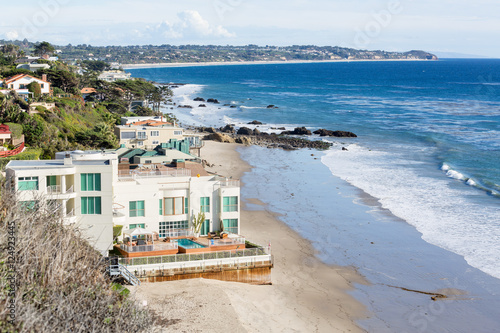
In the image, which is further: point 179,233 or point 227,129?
point 227,129

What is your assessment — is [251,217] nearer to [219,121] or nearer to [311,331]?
[311,331]

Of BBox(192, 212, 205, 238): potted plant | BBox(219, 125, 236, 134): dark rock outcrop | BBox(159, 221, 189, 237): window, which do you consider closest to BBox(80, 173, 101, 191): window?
BBox(159, 221, 189, 237): window

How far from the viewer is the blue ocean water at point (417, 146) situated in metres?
37.4

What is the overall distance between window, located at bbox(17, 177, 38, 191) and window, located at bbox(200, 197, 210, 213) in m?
8.23

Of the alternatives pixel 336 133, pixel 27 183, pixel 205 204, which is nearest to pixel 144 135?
pixel 205 204

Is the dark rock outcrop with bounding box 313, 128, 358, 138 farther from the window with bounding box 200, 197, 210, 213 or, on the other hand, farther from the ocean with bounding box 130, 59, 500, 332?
the window with bounding box 200, 197, 210, 213

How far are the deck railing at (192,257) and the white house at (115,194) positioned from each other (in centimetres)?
145

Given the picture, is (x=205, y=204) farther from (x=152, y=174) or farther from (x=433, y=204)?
(x=433, y=204)

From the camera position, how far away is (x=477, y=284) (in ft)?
92.6

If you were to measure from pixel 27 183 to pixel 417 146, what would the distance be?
178 ft

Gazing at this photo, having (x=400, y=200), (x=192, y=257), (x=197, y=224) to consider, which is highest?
(x=197, y=224)

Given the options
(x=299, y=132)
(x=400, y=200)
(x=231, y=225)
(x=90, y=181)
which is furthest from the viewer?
(x=299, y=132)

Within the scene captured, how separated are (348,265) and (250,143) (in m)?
42.5

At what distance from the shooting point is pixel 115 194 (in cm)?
2756
